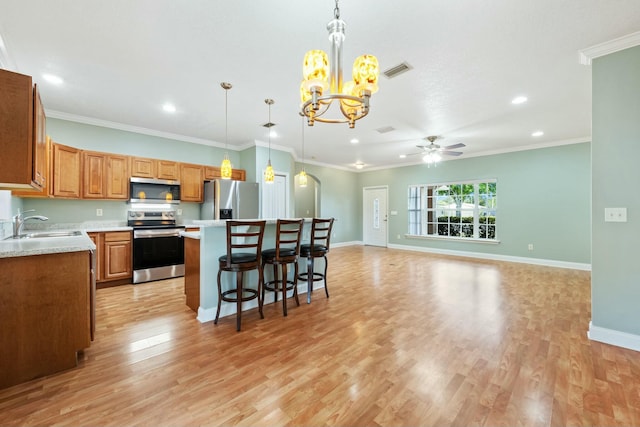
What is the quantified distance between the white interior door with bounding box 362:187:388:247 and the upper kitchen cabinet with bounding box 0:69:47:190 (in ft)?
25.9

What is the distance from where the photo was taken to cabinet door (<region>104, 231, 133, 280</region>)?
156 inches

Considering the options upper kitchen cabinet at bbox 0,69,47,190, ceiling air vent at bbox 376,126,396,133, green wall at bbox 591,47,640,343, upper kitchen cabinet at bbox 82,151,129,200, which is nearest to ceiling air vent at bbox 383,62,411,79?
green wall at bbox 591,47,640,343

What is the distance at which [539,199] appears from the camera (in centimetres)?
577

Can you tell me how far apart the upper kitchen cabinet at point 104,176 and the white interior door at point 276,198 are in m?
2.45

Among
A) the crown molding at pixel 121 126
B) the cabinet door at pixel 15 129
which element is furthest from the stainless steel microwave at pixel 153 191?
the cabinet door at pixel 15 129

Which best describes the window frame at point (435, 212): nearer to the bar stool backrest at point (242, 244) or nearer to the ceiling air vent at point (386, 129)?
the ceiling air vent at point (386, 129)

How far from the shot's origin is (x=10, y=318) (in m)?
1.75

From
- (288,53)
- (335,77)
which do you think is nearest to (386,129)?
(288,53)

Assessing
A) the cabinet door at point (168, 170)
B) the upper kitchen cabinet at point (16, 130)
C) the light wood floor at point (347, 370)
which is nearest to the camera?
the light wood floor at point (347, 370)

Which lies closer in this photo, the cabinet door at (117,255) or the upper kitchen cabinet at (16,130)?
the upper kitchen cabinet at (16,130)

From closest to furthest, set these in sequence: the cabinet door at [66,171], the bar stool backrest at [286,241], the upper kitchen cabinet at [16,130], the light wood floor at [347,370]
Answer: the light wood floor at [347,370]
the upper kitchen cabinet at [16,130]
the bar stool backrest at [286,241]
the cabinet door at [66,171]

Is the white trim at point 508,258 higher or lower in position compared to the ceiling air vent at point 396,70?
lower

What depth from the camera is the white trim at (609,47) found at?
226 cm

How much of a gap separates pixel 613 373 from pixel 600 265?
0.96 m
